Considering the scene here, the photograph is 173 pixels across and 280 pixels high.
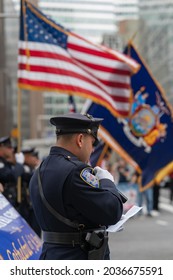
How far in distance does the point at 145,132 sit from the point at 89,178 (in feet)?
23.5

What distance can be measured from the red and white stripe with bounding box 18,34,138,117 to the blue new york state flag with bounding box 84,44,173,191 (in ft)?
2.72

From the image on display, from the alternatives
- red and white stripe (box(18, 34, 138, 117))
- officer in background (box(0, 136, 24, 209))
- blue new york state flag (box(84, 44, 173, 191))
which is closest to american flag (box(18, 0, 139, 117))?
red and white stripe (box(18, 34, 138, 117))

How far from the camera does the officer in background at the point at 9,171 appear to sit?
7.52 m

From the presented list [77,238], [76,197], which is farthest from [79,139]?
[77,238]

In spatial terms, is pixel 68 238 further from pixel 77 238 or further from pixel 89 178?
pixel 89 178

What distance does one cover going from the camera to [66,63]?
9.17 m

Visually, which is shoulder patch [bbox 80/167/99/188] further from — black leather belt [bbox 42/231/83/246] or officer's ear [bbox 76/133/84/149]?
black leather belt [bbox 42/231/83/246]

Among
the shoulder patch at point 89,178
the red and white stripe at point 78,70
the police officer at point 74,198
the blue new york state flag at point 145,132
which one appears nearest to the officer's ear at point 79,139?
the police officer at point 74,198

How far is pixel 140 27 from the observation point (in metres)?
120

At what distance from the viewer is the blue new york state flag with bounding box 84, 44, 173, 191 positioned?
10234mm
